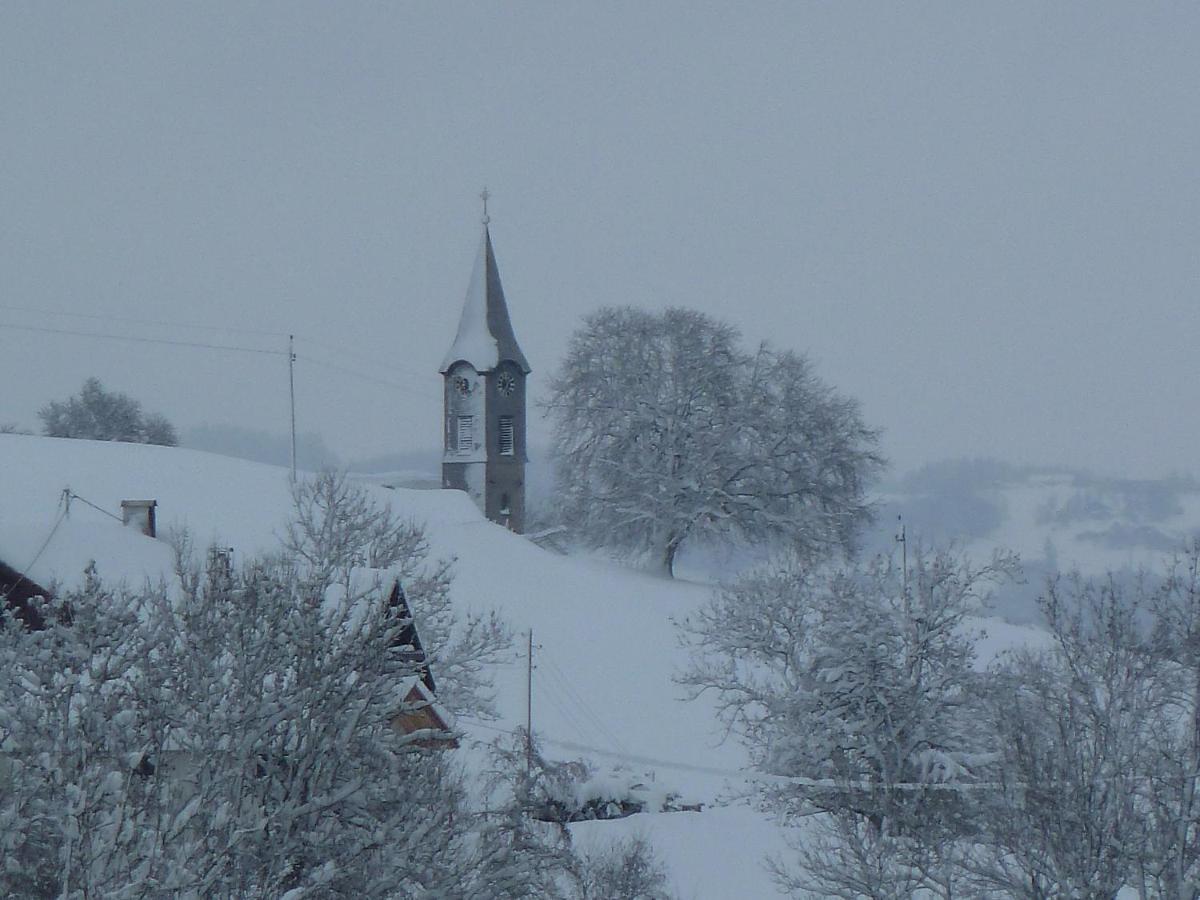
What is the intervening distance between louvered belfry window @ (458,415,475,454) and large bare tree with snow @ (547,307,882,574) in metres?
5.22

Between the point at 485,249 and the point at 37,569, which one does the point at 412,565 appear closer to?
the point at 37,569

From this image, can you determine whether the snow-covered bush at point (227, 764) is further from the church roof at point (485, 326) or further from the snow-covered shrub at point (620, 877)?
the church roof at point (485, 326)

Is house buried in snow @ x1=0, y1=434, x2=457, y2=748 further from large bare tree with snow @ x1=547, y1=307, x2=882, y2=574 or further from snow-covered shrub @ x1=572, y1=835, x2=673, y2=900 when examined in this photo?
large bare tree with snow @ x1=547, y1=307, x2=882, y2=574

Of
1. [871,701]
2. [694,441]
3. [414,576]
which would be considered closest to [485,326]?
[694,441]

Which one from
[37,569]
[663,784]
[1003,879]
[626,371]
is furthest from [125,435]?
[1003,879]

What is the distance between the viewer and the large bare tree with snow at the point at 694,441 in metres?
45.5

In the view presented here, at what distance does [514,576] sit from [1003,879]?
24.5m

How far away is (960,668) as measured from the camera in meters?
23.8

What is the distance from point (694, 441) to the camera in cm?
4591

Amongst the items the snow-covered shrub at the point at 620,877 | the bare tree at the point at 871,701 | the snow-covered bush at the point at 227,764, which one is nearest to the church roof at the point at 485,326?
the bare tree at the point at 871,701

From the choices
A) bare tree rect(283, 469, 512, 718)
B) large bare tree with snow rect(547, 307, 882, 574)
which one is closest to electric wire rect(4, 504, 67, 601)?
bare tree rect(283, 469, 512, 718)

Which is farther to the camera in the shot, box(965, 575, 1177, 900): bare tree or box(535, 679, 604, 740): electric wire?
box(535, 679, 604, 740): electric wire

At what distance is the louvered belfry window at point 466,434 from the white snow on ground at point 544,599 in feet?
13.7

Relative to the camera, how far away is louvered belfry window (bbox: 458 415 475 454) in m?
52.0
